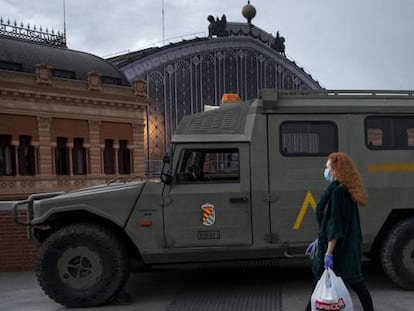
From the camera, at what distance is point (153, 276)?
729 cm

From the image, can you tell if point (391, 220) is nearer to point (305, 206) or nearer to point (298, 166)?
point (305, 206)

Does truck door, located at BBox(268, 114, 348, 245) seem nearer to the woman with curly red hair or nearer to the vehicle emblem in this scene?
the vehicle emblem

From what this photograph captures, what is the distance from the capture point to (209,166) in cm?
629

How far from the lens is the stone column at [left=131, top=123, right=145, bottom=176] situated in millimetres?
36594

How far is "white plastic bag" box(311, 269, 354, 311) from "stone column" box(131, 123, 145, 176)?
33.3 m

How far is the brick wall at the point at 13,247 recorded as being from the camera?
297 inches

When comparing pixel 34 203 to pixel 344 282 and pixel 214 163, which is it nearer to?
pixel 214 163

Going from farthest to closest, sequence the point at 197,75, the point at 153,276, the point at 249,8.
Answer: the point at 249,8
the point at 197,75
the point at 153,276

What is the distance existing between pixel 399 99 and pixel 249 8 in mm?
65814

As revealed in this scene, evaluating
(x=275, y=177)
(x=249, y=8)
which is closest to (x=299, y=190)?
(x=275, y=177)

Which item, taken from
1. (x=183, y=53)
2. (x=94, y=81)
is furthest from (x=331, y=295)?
(x=183, y=53)

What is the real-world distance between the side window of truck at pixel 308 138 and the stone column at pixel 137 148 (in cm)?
3127

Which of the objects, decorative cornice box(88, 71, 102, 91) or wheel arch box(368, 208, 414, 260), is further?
decorative cornice box(88, 71, 102, 91)

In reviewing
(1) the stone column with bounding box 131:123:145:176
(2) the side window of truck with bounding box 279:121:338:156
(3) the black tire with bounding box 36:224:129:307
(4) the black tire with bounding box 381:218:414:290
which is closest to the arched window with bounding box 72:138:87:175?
(1) the stone column with bounding box 131:123:145:176
